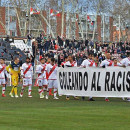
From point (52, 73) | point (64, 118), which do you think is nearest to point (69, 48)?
point (52, 73)

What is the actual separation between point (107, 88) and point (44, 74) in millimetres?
5302

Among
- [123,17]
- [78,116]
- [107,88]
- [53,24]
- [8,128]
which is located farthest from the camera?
[53,24]

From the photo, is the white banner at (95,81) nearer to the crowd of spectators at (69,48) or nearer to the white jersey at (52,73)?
the white jersey at (52,73)

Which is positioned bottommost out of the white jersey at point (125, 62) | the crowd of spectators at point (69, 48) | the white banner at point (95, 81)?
the crowd of spectators at point (69, 48)

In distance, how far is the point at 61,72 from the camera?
29031mm

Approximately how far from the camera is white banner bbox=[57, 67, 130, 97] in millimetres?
26641

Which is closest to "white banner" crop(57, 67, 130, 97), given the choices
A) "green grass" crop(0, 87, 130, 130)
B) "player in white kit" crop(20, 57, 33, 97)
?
"player in white kit" crop(20, 57, 33, 97)

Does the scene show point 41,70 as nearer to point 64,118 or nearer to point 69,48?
point 64,118

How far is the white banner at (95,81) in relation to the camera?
26.6m

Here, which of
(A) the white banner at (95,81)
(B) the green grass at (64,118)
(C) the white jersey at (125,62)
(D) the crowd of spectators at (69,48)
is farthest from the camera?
(D) the crowd of spectators at (69,48)

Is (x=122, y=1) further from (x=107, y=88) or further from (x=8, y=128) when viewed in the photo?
(x=8, y=128)

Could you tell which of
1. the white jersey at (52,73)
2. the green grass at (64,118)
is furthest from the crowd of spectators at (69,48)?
the green grass at (64,118)

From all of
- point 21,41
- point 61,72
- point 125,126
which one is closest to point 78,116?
point 125,126

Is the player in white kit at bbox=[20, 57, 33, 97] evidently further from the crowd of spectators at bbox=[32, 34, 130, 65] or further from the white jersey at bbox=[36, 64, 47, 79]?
the crowd of spectators at bbox=[32, 34, 130, 65]
